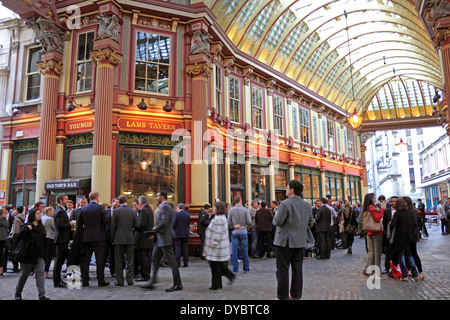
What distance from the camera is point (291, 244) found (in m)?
5.34

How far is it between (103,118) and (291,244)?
932 centimetres

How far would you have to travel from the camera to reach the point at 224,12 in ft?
54.0

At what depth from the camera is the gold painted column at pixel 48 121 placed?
43.4 feet

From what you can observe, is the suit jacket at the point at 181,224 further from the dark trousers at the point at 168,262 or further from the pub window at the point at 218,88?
the pub window at the point at 218,88

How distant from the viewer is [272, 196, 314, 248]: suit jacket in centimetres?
537

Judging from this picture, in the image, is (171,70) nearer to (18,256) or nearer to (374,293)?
(18,256)

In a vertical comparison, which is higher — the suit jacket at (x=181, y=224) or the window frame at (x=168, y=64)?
the window frame at (x=168, y=64)

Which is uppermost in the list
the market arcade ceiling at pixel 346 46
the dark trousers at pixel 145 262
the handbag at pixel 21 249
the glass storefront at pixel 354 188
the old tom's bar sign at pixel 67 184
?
the market arcade ceiling at pixel 346 46

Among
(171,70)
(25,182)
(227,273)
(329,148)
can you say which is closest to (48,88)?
(25,182)

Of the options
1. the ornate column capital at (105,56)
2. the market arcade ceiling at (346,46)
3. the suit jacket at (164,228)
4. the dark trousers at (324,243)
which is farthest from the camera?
the market arcade ceiling at (346,46)

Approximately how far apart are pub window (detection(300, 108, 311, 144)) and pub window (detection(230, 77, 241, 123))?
7153 mm

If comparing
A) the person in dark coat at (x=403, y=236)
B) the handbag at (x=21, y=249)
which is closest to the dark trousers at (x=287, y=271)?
the person in dark coat at (x=403, y=236)

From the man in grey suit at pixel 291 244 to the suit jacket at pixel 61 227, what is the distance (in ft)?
16.2
